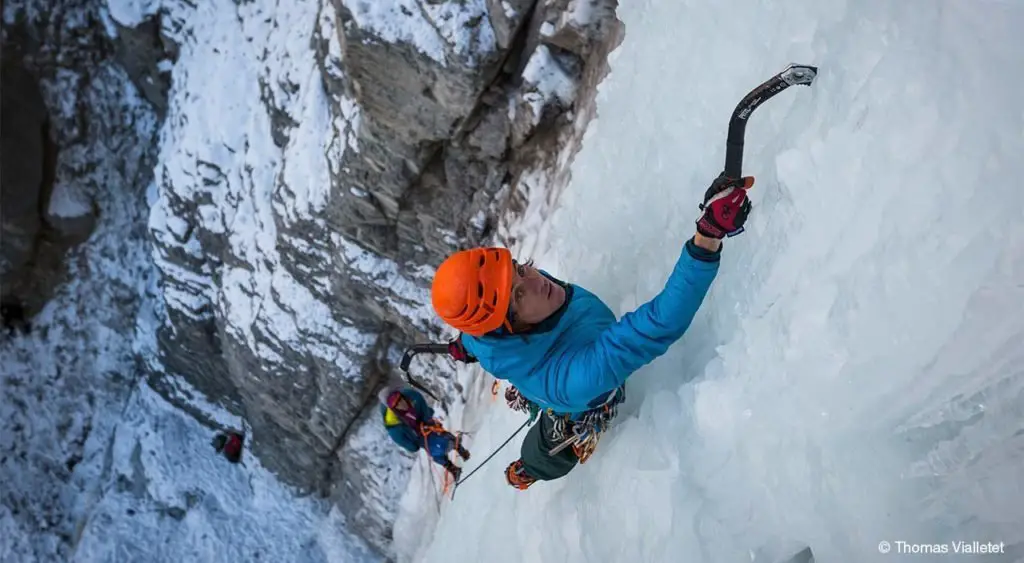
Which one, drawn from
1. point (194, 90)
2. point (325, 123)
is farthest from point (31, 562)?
point (325, 123)

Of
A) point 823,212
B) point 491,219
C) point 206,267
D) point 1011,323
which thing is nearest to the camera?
point 1011,323

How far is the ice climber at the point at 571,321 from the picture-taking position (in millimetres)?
1662

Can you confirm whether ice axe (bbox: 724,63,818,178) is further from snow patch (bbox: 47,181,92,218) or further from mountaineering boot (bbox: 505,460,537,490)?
snow patch (bbox: 47,181,92,218)

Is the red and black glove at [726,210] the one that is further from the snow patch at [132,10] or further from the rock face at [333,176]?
the snow patch at [132,10]

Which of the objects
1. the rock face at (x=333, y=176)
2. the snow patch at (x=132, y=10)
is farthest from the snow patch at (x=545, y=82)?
the snow patch at (x=132, y=10)

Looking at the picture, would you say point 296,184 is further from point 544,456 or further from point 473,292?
point 473,292

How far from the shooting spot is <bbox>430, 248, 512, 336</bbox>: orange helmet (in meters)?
1.93

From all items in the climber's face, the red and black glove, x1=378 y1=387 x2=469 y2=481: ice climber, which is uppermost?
the red and black glove

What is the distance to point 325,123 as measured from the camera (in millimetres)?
5551

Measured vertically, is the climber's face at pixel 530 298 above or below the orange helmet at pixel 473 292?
above

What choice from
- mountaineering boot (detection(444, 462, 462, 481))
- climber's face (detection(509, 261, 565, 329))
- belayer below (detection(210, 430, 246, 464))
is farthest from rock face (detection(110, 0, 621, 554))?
climber's face (detection(509, 261, 565, 329))

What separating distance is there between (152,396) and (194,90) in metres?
3.77

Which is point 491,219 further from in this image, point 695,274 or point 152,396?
point 152,396

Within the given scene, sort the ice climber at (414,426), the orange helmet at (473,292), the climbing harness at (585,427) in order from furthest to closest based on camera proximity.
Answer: the ice climber at (414,426) < the climbing harness at (585,427) < the orange helmet at (473,292)
